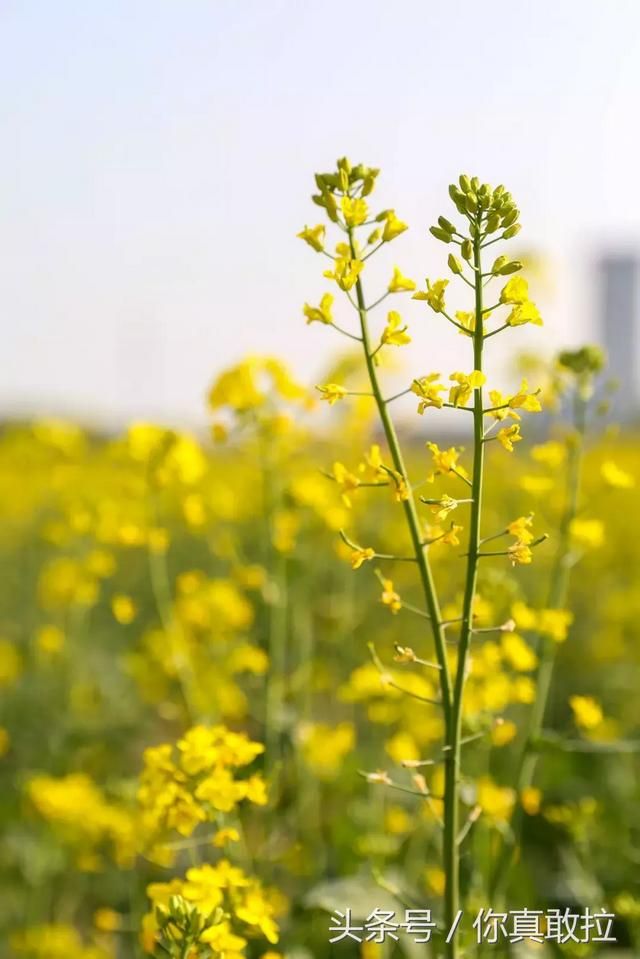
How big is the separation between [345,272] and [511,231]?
23 cm

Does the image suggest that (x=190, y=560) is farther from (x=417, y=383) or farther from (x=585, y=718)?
(x=417, y=383)

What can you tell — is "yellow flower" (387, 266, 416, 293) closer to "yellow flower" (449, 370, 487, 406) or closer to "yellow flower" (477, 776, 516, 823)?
"yellow flower" (449, 370, 487, 406)

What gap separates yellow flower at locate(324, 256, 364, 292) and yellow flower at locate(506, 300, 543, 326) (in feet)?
0.70

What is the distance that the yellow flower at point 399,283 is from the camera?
1.62m

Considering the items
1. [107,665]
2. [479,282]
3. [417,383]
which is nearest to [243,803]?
[417,383]

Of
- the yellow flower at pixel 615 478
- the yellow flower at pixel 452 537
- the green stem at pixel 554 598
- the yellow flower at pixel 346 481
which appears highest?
the yellow flower at pixel 346 481

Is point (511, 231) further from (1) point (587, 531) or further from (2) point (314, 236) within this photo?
(1) point (587, 531)

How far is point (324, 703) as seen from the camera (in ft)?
18.6

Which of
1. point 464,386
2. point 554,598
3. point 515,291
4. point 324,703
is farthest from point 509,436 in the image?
point 324,703

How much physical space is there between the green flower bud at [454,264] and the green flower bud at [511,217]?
9 cm

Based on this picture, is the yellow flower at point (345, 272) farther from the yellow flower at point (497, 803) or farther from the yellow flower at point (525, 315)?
the yellow flower at point (497, 803)

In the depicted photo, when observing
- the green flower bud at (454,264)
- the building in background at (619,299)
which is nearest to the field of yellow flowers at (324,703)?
the green flower bud at (454,264)

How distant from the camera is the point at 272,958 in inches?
72.9

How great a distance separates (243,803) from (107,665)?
3871mm
